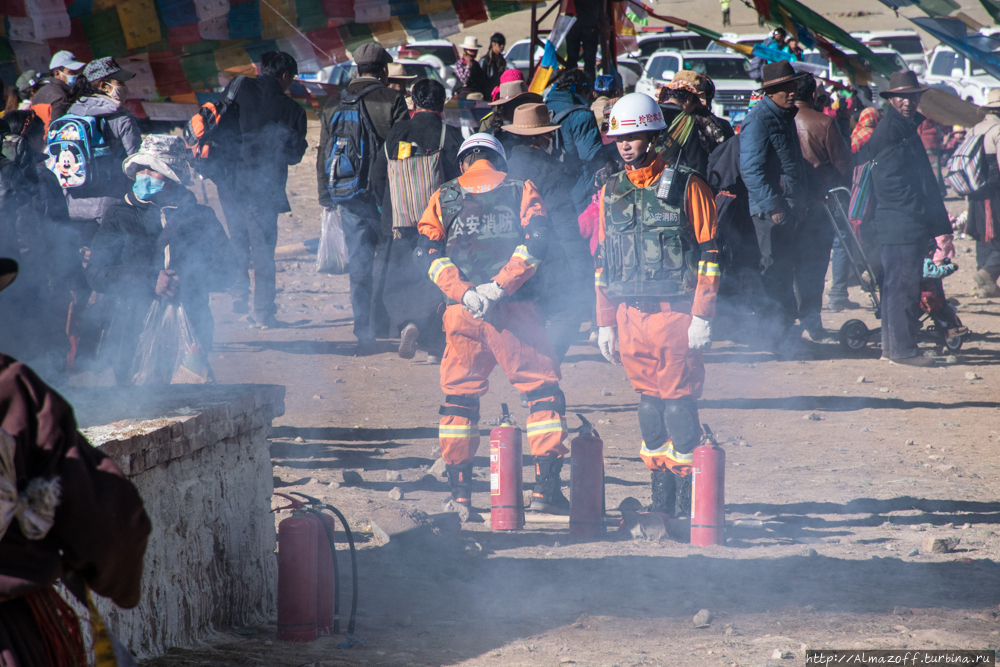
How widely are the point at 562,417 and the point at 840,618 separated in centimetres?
174

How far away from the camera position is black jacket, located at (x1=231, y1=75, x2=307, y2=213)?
25.8 feet

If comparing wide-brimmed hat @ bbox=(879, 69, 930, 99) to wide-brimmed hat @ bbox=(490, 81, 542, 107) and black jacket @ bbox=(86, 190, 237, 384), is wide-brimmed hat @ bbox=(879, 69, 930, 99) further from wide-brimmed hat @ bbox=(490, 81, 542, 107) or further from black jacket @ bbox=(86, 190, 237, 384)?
black jacket @ bbox=(86, 190, 237, 384)

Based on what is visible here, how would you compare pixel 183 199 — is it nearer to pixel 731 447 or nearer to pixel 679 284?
pixel 679 284

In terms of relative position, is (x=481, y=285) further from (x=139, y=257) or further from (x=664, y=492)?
(x=139, y=257)

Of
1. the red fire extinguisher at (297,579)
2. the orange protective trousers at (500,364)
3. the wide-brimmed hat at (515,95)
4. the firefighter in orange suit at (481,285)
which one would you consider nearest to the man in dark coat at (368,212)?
the wide-brimmed hat at (515,95)

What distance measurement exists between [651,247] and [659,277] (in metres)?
0.17

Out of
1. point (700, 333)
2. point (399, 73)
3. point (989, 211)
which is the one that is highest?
point (399, 73)

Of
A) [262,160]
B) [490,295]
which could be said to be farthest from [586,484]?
[262,160]

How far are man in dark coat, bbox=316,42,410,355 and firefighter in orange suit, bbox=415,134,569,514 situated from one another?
2.34m

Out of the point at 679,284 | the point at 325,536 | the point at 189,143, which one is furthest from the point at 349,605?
the point at 189,143

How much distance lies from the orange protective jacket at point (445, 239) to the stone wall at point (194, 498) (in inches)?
51.3

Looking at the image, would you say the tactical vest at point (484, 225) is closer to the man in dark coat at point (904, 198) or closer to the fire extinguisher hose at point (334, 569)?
the fire extinguisher hose at point (334, 569)

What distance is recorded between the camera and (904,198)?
727 cm

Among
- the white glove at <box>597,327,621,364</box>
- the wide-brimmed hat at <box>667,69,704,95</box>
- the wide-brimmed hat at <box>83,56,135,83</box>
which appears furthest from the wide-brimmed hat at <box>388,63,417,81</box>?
the white glove at <box>597,327,621,364</box>
